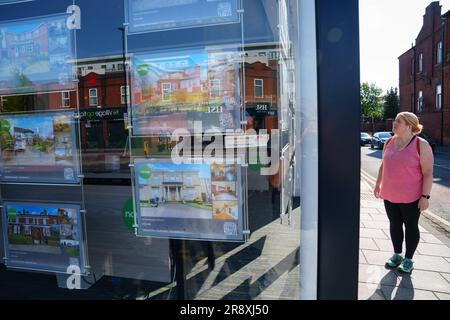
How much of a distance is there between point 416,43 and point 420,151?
34.5 meters

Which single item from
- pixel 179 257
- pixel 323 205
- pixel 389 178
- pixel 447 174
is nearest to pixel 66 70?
pixel 179 257

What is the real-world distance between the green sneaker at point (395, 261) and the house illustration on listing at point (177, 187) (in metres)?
2.80

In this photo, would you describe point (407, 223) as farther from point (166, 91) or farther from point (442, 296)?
point (166, 91)

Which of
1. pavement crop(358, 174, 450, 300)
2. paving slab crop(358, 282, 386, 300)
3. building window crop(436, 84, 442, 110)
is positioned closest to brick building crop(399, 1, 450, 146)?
building window crop(436, 84, 442, 110)

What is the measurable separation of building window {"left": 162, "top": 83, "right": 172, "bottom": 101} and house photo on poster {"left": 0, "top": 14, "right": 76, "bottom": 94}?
2.29 ft

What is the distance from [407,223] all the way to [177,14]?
10.3 ft

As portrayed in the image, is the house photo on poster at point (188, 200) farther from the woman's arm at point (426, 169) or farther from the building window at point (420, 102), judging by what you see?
the building window at point (420, 102)

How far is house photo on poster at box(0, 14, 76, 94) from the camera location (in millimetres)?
2205

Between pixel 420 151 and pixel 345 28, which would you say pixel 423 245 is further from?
pixel 345 28

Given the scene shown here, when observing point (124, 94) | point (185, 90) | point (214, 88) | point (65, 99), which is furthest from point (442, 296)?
point (65, 99)

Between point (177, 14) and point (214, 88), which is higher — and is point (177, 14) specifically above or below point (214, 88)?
above

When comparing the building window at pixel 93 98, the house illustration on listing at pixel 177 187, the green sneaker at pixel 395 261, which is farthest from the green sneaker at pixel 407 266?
the building window at pixel 93 98

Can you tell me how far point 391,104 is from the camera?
45812mm

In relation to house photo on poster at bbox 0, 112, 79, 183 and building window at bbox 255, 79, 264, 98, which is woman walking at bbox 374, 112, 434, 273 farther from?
house photo on poster at bbox 0, 112, 79, 183
